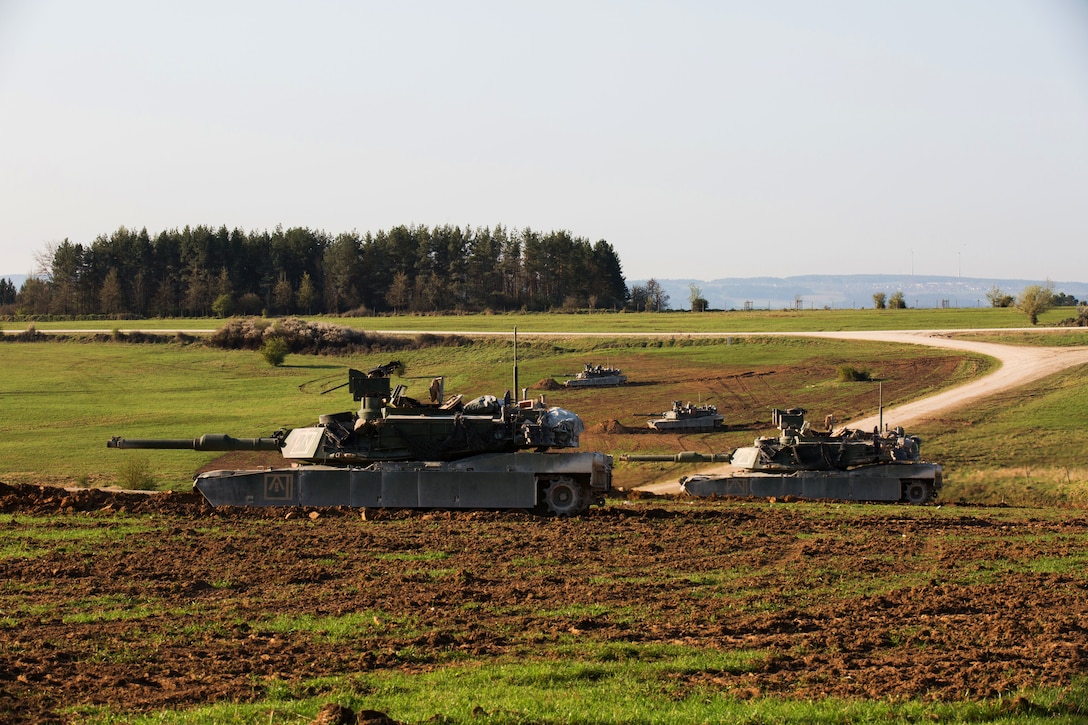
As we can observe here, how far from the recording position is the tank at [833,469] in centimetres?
3045

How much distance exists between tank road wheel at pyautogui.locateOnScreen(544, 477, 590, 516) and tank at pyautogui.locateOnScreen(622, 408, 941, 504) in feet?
19.0

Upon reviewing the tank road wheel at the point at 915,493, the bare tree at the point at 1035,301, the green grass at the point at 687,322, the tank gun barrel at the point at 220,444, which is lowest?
the tank road wheel at the point at 915,493

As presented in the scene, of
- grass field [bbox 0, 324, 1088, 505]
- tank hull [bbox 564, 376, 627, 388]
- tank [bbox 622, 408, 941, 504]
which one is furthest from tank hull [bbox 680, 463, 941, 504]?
tank hull [bbox 564, 376, 627, 388]

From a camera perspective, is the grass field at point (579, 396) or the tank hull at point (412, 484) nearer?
the tank hull at point (412, 484)

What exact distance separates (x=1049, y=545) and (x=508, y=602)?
10906 millimetres

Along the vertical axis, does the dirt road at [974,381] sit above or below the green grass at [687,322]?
below

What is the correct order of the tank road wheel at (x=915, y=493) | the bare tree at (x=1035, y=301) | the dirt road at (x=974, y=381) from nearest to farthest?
1. the tank road wheel at (x=915, y=493)
2. the dirt road at (x=974, y=381)
3. the bare tree at (x=1035, y=301)

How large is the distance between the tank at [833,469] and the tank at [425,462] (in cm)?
582

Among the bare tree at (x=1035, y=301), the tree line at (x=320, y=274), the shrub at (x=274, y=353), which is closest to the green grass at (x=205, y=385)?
the shrub at (x=274, y=353)

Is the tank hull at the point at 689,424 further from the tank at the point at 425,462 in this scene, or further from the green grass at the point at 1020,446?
the tank at the point at 425,462

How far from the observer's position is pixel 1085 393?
1999 inches

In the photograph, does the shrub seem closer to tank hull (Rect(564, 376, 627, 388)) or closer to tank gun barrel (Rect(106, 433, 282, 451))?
tank hull (Rect(564, 376, 627, 388))

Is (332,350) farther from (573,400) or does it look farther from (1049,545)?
(1049,545)

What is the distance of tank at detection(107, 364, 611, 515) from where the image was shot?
24469 millimetres
